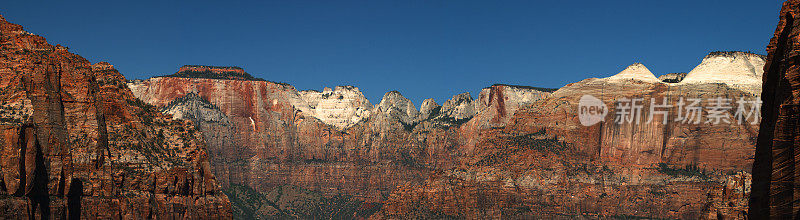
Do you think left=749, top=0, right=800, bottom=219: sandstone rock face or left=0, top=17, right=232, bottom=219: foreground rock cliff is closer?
left=749, top=0, right=800, bottom=219: sandstone rock face

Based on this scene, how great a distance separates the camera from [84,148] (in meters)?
104

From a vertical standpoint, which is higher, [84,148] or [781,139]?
[781,139]

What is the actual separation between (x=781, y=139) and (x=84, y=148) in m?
90.1

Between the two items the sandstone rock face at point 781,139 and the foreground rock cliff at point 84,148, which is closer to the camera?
the sandstone rock face at point 781,139

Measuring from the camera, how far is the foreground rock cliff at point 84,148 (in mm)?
86562

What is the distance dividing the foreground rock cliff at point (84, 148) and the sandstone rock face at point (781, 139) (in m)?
70.0

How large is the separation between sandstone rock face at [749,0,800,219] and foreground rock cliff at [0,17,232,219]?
230 ft

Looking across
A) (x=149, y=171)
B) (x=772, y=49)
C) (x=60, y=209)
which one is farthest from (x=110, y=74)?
(x=772, y=49)

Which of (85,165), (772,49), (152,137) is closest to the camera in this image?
(772,49)

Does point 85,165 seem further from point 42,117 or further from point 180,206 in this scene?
point 180,206

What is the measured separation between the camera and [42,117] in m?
96.5

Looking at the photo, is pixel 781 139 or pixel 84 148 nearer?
pixel 781 139

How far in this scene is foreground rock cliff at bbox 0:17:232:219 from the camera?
8656cm

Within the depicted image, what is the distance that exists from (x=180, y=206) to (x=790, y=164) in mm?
100810
